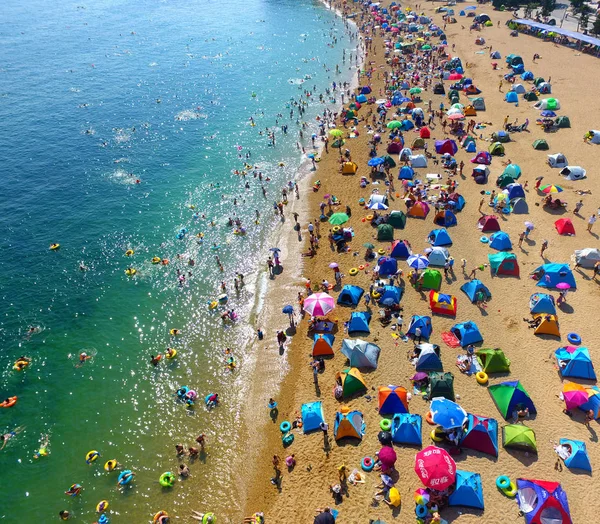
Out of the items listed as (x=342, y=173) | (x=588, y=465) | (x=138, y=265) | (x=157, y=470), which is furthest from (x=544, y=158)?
(x=157, y=470)

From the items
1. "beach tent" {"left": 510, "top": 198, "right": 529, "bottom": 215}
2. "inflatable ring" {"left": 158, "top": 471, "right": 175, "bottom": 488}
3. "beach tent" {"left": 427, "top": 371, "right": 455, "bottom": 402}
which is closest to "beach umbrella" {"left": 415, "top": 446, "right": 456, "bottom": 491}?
"beach tent" {"left": 427, "top": 371, "right": 455, "bottom": 402}

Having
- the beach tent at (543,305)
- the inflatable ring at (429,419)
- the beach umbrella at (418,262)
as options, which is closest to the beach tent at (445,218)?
the beach umbrella at (418,262)

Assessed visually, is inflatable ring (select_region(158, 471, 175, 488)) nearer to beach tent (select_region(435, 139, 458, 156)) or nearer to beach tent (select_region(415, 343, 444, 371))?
beach tent (select_region(415, 343, 444, 371))

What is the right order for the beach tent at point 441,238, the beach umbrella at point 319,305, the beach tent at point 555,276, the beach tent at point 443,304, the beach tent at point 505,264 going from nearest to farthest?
the beach umbrella at point 319,305
the beach tent at point 443,304
the beach tent at point 555,276
the beach tent at point 505,264
the beach tent at point 441,238

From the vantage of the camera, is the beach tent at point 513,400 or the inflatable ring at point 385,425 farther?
the inflatable ring at point 385,425

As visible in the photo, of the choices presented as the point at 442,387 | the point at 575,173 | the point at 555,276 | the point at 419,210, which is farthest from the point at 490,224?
the point at 442,387

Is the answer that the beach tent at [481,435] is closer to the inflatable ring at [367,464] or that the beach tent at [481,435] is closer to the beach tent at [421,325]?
the inflatable ring at [367,464]

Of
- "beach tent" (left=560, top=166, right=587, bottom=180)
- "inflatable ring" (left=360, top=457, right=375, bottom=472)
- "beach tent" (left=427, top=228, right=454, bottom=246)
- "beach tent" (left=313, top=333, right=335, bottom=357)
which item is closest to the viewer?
"inflatable ring" (left=360, top=457, right=375, bottom=472)
